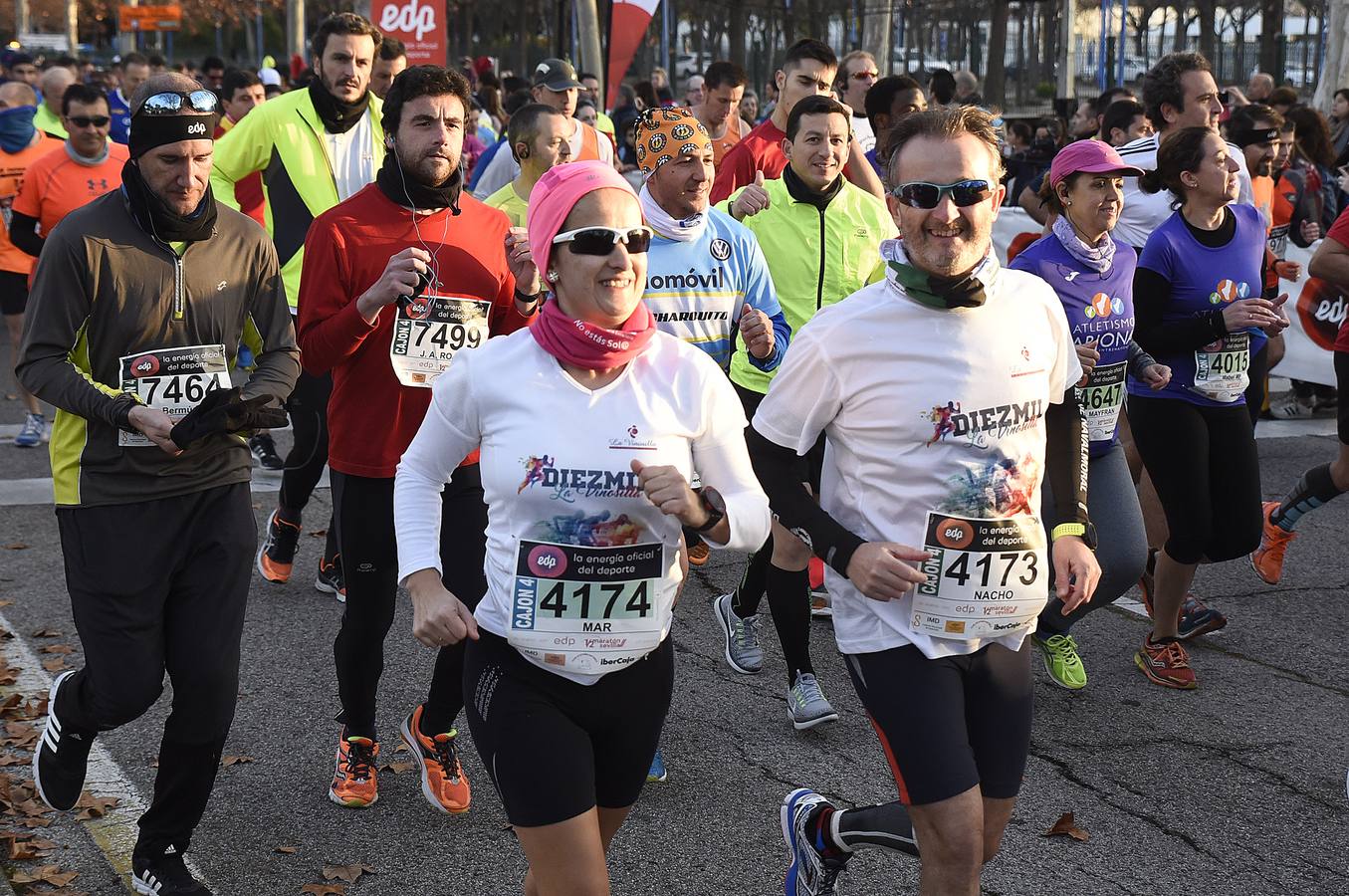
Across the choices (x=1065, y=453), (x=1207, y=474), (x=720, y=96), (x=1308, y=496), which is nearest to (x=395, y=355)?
(x=1065, y=453)

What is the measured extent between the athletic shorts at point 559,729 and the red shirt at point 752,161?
14.5ft

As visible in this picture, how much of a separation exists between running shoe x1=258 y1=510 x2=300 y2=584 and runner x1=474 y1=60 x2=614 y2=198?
81.8 inches

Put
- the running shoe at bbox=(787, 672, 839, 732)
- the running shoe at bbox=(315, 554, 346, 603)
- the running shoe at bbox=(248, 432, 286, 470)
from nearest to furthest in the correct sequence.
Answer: the running shoe at bbox=(787, 672, 839, 732), the running shoe at bbox=(315, 554, 346, 603), the running shoe at bbox=(248, 432, 286, 470)

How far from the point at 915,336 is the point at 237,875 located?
2.43 meters

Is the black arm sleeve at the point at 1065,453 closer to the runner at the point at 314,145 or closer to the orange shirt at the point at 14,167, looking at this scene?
the runner at the point at 314,145

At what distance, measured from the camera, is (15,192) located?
11.3 meters

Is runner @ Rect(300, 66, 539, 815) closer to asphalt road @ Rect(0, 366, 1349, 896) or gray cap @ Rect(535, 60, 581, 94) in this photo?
asphalt road @ Rect(0, 366, 1349, 896)

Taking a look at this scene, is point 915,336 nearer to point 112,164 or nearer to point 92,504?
point 92,504

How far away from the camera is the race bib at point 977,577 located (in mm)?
3340

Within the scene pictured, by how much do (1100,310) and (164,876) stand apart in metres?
3.57

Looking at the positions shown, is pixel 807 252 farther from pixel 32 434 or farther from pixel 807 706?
pixel 32 434

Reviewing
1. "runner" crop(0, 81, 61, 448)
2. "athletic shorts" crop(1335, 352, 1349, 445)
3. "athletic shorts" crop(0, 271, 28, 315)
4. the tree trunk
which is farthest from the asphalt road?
the tree trunk

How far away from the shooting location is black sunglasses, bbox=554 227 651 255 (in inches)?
A: 126

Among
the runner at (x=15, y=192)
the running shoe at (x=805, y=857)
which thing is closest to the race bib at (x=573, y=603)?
the running shoe at (x=805, y=857)
